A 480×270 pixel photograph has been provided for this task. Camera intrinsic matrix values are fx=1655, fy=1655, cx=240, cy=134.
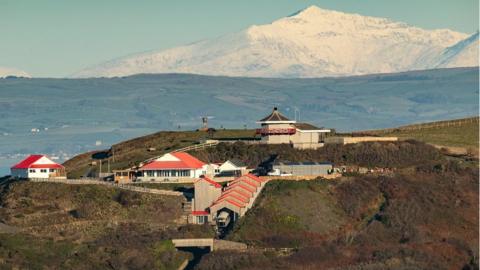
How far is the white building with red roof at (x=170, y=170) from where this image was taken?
4737 inches

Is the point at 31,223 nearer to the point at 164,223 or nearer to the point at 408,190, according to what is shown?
the point at 164,223

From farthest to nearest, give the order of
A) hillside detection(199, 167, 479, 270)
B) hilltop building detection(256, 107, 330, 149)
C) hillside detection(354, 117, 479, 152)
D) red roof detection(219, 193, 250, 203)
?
hillside detection(354, 117, 479, 152), hilltop building detection(256, 107, 330, 149), red roof detection(219, 193, 250, 203), hillside detection(199, 167, 479, 270)

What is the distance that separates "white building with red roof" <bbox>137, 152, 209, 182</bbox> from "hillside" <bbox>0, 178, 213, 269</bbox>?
584cm

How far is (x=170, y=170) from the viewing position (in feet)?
396

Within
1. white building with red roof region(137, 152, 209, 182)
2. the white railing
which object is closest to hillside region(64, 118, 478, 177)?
white building with red roof region(137, 152, 209, 182)

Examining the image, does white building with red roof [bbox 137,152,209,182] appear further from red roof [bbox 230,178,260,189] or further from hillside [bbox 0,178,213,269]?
hillside [bbox 0,178,213,269]

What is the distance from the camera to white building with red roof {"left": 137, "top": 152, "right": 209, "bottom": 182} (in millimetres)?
120312

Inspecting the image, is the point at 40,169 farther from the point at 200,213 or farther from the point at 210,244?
the point at 210,244

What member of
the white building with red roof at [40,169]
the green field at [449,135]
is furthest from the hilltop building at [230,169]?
the green field at [449,135]

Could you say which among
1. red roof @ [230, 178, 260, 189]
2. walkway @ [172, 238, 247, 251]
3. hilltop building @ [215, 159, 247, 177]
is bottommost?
walkway @ [172, 238, 247, 251]

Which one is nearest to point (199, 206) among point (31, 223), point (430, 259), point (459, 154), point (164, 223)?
point (164, 223)

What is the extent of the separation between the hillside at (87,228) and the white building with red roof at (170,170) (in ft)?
19.2

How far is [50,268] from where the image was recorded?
9906cm

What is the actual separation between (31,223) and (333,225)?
20.0 meters
